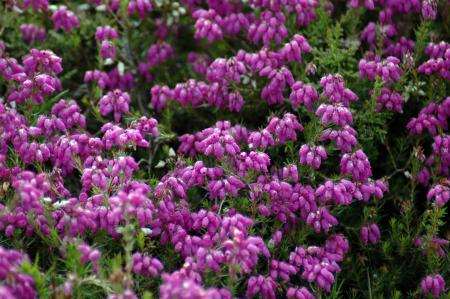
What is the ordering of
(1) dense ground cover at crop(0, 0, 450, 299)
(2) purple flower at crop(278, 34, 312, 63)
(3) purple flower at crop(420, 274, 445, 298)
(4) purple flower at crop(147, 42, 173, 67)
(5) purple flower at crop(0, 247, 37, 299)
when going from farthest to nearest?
(4) purple flower at crop(147, 42, 173, 67)
(2) purple flower at crop(278, 34, 312, 63)
(3) purple flower at crop(420, 274, 445, 298)
(1) dense ground cover at crop(0, 0, 450, 299)
(5) purple flower at crop(0, 247, 37, 299)

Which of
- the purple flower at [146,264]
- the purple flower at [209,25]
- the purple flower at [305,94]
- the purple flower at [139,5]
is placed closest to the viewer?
the purple flower at [146,264]

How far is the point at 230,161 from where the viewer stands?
13.3ft

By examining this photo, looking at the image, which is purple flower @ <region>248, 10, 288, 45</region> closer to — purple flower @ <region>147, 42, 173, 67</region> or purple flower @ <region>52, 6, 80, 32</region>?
purple flower @ <region>147, 42, 173, 67</region>

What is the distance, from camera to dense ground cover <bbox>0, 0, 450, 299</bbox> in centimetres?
360

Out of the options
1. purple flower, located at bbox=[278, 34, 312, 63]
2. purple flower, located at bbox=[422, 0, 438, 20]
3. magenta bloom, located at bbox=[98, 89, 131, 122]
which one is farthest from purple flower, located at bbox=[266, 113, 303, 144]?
purple flower, located at bbox=[422, 0, 438, 20]

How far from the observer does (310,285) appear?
3902mm

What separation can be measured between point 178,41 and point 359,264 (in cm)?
307

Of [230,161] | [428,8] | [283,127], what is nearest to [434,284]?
[283,127]

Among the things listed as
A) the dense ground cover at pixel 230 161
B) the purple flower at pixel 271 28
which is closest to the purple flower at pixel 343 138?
the dense ground cover at pixel 230 161

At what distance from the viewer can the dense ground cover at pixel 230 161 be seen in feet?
11.8

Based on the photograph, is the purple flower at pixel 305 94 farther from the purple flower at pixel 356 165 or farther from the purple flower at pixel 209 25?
the purple flower at pixel 209 25

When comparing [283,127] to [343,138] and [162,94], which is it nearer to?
[343,138]

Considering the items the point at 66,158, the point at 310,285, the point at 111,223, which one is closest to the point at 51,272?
the point at 111,223

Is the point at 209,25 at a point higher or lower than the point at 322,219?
higher
